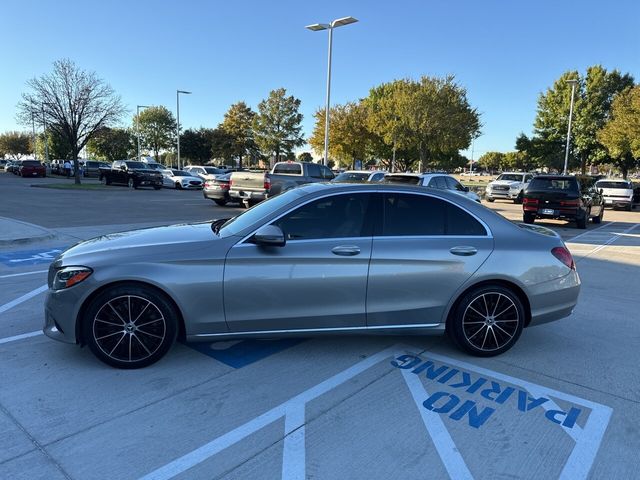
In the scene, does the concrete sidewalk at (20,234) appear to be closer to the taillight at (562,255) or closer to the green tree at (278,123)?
the taillight at (562,255)

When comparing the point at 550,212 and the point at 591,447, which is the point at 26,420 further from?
the point at 550,212

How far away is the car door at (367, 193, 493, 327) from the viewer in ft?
13.2

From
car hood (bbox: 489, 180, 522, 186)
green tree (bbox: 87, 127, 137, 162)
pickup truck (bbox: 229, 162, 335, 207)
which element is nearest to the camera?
pickup truck (bbox: 229, 162, 335, 207)

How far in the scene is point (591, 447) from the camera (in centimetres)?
301

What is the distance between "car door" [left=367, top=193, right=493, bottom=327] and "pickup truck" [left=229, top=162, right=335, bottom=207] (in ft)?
41.3

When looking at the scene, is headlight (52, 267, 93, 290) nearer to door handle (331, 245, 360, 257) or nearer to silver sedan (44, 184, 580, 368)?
silver sedan (44, 184, 580, 368)

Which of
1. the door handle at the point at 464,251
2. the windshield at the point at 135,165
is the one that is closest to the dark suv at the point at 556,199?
the door handle at the point at 464,251

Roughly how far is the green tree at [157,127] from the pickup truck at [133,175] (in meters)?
50.1

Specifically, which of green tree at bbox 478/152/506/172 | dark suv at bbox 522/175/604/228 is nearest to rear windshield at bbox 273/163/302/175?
dark suv at bbox 522/175/604/228

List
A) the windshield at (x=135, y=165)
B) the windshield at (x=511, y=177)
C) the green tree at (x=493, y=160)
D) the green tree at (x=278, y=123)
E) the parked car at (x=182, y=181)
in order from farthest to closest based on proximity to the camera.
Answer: the green tree at (x=493, y=160), the green tree at (x=278, y=123), the parked car at (x=182, y=181), the windshield at (x=135, y=165), the windshield at (x=511, y=177)

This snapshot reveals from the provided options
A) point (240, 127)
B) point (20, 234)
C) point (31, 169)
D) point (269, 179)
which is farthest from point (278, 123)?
point (20, 234)

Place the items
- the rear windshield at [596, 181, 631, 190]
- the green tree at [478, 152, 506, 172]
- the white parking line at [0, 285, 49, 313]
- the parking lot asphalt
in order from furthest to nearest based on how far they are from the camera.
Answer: the green tree at [478, 152, 506, 172] < the rear windshield at [596, 181, 631, 190] < the white parking line at [0, 285, 49, 313] < the parking lot asphalt

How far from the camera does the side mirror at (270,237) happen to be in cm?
373

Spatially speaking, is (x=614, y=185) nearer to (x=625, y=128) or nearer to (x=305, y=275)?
(x=625, y=128)
